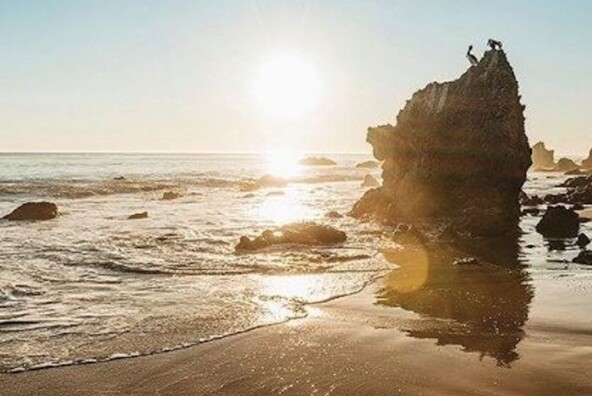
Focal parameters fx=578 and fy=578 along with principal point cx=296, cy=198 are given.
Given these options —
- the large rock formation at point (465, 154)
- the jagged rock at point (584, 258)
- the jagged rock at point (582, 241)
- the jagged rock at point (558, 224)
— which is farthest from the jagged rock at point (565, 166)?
the jagged rock at point (584, 258)

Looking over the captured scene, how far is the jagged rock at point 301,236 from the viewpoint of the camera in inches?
947

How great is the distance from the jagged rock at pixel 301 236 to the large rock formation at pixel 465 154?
649 cm

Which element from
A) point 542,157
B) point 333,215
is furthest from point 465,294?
point 542,157

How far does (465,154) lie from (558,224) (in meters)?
6.40

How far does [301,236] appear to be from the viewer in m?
24.8

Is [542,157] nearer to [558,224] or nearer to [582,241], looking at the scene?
[558,224]

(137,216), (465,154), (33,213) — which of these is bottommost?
(137,216)

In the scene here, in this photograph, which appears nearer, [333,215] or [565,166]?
[333,215]

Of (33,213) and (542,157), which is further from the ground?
(542,157)

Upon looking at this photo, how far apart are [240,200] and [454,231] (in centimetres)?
2747

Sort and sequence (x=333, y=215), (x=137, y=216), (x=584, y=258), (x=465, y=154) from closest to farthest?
(x=584, y=258), (x=465, y=154), (x=137, y=216), (x=333, y=215)

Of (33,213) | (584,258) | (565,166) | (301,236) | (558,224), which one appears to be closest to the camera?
(584,258)

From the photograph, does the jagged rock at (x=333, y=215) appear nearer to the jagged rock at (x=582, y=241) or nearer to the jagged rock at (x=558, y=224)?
the jagged rock at (x=558, y=224)

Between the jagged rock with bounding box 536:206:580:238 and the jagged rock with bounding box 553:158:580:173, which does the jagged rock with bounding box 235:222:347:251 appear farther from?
the jagged rock with bounding box 553:158:580:173
